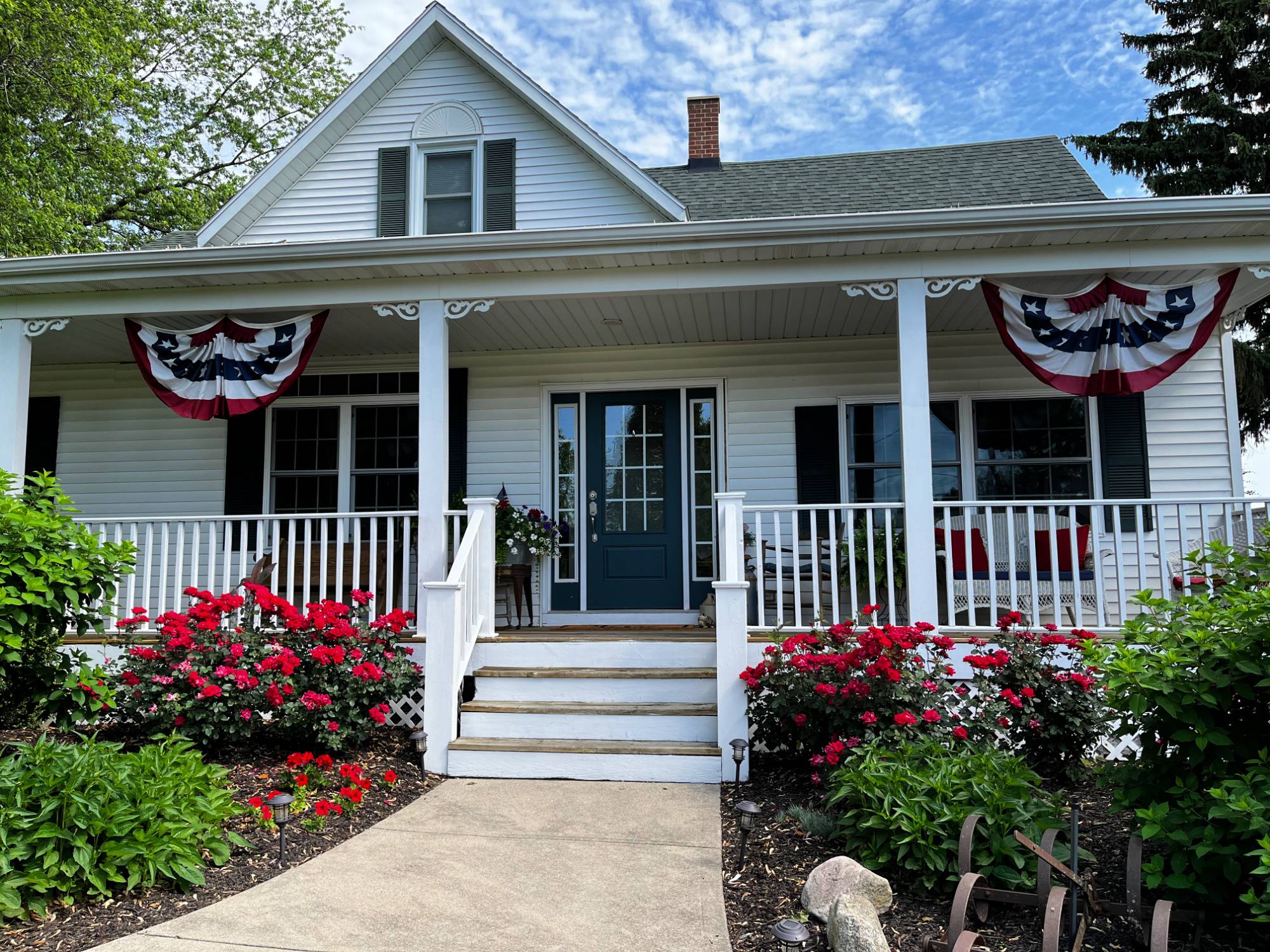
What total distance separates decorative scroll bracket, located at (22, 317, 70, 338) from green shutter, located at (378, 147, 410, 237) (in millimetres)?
3029

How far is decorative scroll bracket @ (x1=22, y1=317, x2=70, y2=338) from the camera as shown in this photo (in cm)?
683

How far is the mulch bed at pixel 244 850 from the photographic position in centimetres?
302

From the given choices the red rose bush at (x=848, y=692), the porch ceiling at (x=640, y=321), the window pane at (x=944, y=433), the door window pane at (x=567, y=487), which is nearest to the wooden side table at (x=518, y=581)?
the door window pane at (x=567, y=487)

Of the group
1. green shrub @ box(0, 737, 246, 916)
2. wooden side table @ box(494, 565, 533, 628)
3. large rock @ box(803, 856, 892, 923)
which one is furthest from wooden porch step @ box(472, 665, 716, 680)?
large rock @ box(803, 856, 892, 923)

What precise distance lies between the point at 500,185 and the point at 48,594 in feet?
19.1

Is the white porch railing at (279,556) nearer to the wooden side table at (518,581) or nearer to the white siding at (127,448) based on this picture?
the white siding at (127,448)

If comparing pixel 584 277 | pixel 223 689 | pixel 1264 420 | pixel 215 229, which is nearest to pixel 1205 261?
pixel 584 277

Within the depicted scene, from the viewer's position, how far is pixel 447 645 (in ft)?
18.3

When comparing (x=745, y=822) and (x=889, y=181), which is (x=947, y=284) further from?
(x=745, y=822)

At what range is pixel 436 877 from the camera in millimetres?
3621

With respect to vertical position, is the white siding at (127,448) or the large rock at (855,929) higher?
the white siding at (127,448)

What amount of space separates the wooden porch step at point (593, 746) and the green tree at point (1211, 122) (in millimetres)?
13801

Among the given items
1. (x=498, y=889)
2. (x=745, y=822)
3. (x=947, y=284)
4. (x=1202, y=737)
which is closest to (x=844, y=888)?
(x=745, y=822)

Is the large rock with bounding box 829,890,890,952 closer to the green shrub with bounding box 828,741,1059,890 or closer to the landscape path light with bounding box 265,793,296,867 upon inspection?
the green shrub with bounding box 828,741,1059,890
